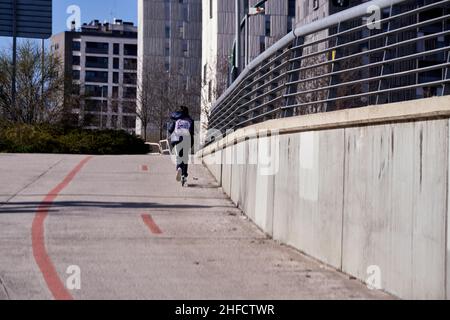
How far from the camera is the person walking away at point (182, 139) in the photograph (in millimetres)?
16453

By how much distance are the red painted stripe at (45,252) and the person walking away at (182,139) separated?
8.74 feet

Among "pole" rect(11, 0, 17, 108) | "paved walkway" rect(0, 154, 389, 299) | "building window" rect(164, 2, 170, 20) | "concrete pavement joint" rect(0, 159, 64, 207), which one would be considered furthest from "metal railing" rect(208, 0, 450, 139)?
"building window" rect(164, 2, 170, 20)

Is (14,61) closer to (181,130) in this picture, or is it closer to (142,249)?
(181,130)

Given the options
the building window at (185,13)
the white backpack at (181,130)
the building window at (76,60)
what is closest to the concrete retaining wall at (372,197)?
the white backpack at (181,130)

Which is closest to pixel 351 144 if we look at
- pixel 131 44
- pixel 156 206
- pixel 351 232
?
pixel 351 232

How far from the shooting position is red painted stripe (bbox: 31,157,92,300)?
7086mm

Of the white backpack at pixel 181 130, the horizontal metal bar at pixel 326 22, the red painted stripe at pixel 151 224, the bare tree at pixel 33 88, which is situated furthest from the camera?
the bare tree at pixel 33 88

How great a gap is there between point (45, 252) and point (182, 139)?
790cm

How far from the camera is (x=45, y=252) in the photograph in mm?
9094

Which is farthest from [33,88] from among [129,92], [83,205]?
[129,92]

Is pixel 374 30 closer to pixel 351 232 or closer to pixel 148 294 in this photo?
pixel 351 232

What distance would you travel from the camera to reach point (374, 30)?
887 cm

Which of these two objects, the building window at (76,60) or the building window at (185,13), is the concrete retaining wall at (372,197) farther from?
the building window at (76,60)

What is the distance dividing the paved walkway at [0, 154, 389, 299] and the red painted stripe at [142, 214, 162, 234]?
0.02 m
